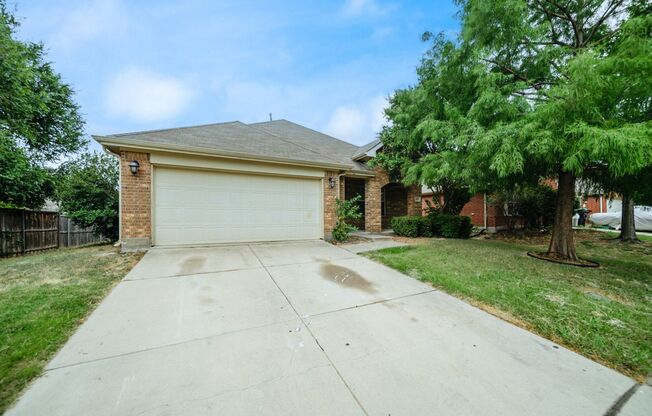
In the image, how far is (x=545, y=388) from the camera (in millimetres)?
1832

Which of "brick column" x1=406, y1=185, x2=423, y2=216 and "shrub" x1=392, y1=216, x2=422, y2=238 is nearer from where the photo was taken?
"shrub" x1=392, y1=216, x2=422, y2=238

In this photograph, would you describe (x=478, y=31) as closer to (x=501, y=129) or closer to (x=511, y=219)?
(x=501, y=129)

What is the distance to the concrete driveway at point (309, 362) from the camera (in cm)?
166

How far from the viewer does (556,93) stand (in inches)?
153

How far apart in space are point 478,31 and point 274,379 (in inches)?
282

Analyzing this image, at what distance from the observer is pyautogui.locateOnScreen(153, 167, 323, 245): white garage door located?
6.29 meters

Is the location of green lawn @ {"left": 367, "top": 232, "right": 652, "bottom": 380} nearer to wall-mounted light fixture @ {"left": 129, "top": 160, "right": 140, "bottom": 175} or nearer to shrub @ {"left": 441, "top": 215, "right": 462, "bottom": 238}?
shrub @ {"left": 441, "top": 215, "right": 462, "bottom": 238}

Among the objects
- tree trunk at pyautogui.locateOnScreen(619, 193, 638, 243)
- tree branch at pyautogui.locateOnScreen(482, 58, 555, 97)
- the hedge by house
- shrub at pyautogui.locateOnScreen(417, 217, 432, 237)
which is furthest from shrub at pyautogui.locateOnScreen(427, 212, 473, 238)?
tree trunk at pyautogui.locateOnScreen(619, 193, 638, 243)

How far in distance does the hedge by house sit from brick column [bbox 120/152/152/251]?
842 cm

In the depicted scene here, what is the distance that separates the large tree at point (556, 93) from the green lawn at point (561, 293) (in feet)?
5.24

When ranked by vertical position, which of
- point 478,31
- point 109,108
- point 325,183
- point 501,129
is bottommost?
point 325,183

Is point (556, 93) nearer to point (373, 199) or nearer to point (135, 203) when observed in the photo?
point (373, 199)

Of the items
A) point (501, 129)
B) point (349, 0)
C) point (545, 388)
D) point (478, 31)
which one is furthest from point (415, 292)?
point (349, 0)

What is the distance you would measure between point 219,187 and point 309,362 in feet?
19.1
